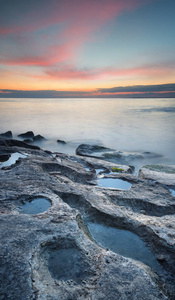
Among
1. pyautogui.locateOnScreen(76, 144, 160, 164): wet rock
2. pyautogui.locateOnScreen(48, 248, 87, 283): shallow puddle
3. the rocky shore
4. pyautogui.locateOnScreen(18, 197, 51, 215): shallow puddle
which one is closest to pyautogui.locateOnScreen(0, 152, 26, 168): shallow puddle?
the rocky shore

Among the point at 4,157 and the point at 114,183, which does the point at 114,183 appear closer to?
the point at 114,183

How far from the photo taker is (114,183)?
6223 millimetres

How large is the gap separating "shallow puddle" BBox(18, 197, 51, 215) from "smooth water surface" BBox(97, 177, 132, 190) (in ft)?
7.92

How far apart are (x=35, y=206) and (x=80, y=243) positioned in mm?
Result: 1435

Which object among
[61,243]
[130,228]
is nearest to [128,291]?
[61,243]

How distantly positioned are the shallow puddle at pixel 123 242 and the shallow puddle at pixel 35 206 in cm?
99

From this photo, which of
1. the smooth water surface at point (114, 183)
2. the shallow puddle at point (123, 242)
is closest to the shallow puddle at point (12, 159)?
the smooth water surface at point (114, 183)

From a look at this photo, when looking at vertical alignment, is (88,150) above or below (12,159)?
below

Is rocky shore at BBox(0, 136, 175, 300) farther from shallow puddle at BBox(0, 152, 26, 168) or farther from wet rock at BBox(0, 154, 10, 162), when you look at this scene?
wet rock at BBox(0, 154, 10, 162)

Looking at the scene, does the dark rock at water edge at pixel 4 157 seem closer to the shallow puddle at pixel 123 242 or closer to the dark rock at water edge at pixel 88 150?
the dark rock at water edge at pixel 88 150

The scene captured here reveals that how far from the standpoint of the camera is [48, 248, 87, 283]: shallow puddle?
2422 mm

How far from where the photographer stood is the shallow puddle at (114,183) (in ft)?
19.4

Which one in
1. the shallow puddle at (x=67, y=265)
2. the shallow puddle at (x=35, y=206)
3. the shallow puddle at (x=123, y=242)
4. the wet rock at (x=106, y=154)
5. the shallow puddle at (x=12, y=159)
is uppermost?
the shallow puddle at (x=35, y=206)

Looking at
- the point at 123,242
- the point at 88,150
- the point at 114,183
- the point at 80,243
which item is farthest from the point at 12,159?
the point at 123,242
